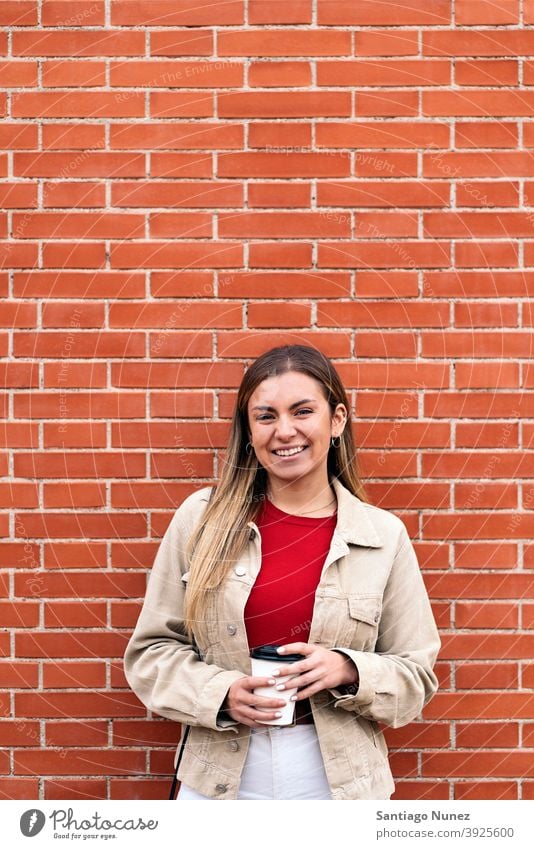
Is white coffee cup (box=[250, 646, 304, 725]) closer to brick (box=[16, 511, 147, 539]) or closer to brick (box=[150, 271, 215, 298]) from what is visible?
brick (box=[16, 511, 147, 539])

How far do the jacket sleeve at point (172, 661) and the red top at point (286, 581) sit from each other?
0.52ft

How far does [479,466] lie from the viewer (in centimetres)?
276

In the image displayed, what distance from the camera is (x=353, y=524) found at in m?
2.36

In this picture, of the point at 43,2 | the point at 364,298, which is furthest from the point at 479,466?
the point at 43,2

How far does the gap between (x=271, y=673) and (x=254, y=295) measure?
1.25 metres

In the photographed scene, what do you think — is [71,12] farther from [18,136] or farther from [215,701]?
[215,701]

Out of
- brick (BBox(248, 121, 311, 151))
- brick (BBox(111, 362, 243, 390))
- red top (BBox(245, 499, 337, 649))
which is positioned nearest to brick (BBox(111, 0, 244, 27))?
brick (BBox(248, 121, 311, 151))

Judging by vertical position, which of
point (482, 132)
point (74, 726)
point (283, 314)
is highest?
point (482, 132)

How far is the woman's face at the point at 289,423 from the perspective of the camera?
2.32m

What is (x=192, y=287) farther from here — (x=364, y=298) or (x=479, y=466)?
(x=479, y=466)

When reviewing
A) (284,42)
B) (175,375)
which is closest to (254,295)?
(175,375)

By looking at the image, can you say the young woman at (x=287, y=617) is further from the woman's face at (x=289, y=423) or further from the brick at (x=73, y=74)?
the brick at (x=73, y=74)

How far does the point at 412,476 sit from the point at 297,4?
162 cm
